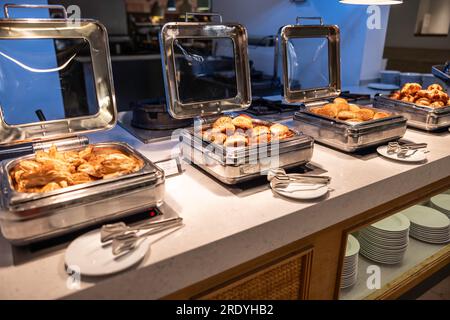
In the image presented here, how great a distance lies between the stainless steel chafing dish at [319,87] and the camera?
1.24 meters

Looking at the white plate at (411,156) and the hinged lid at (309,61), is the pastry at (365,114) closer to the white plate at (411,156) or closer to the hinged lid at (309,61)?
the white plate at (411,156)

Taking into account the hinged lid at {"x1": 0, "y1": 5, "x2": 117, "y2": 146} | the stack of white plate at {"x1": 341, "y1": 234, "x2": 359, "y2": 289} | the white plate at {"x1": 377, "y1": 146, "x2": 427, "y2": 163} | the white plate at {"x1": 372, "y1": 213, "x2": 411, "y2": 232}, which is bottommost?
the stack of white plate at {"x1": 341, "y1": 234, "x2": 359, "y2": 289}

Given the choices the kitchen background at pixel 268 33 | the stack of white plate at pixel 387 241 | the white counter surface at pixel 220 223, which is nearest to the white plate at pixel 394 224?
the stack of white plate at pixel 387 241

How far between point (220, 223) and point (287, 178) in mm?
255

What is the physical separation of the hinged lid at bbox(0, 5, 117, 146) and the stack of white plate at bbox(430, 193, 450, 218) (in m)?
1.56

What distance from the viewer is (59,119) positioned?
42.2 inches

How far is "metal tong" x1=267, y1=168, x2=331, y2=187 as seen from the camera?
0.98 metres

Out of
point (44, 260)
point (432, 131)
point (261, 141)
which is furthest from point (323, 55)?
point (44, 260)

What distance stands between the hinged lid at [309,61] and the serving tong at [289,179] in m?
0.57

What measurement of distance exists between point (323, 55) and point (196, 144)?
0.96m

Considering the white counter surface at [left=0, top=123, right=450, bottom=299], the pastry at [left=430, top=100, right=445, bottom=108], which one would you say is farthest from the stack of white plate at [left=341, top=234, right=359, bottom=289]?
the pastry at [left=430, top=100, right=445, bottom=108]

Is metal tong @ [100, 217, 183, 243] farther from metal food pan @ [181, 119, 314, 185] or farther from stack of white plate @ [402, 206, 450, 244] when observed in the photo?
stack of white plate @ [402, 206, 450, 244]
